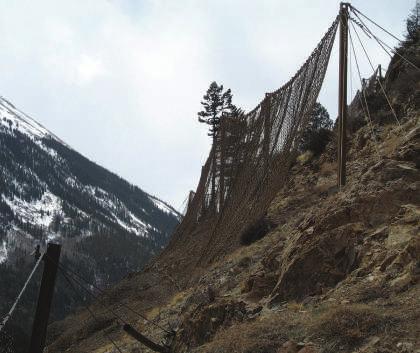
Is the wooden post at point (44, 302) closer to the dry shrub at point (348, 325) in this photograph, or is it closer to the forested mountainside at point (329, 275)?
the forested mountainside at point (329, 275)

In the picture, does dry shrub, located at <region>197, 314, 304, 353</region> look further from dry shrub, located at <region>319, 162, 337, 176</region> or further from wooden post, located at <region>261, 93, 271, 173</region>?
dry shrub, located at <region>319, 162, 337, 176</region>

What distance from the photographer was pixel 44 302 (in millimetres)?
11609

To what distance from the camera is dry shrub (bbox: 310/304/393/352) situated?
23.7 feet

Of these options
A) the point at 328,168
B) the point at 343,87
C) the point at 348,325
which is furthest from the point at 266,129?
the point at 348,325

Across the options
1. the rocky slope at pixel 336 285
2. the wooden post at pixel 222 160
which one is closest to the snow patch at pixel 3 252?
the wooden post at pixel 222 160

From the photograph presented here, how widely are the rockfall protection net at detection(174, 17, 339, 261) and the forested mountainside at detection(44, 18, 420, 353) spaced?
0.41 m

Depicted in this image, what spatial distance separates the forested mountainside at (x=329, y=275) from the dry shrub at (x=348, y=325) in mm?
16

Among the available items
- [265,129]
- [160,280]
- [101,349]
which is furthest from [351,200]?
[160,280]

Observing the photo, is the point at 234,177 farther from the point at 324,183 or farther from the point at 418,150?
the point at 418,150

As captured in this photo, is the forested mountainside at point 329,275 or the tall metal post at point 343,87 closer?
the forested mountainside at point 329,275

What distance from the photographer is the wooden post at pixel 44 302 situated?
1136 centimetres

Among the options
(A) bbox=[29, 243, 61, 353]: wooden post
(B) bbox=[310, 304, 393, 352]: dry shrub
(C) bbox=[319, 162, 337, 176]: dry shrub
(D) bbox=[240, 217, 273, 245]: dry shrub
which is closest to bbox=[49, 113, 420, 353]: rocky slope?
(B) bbox=[310, 304, 393, 352]: dry shrub

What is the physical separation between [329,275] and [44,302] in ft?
20.2

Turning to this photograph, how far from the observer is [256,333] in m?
8.70
